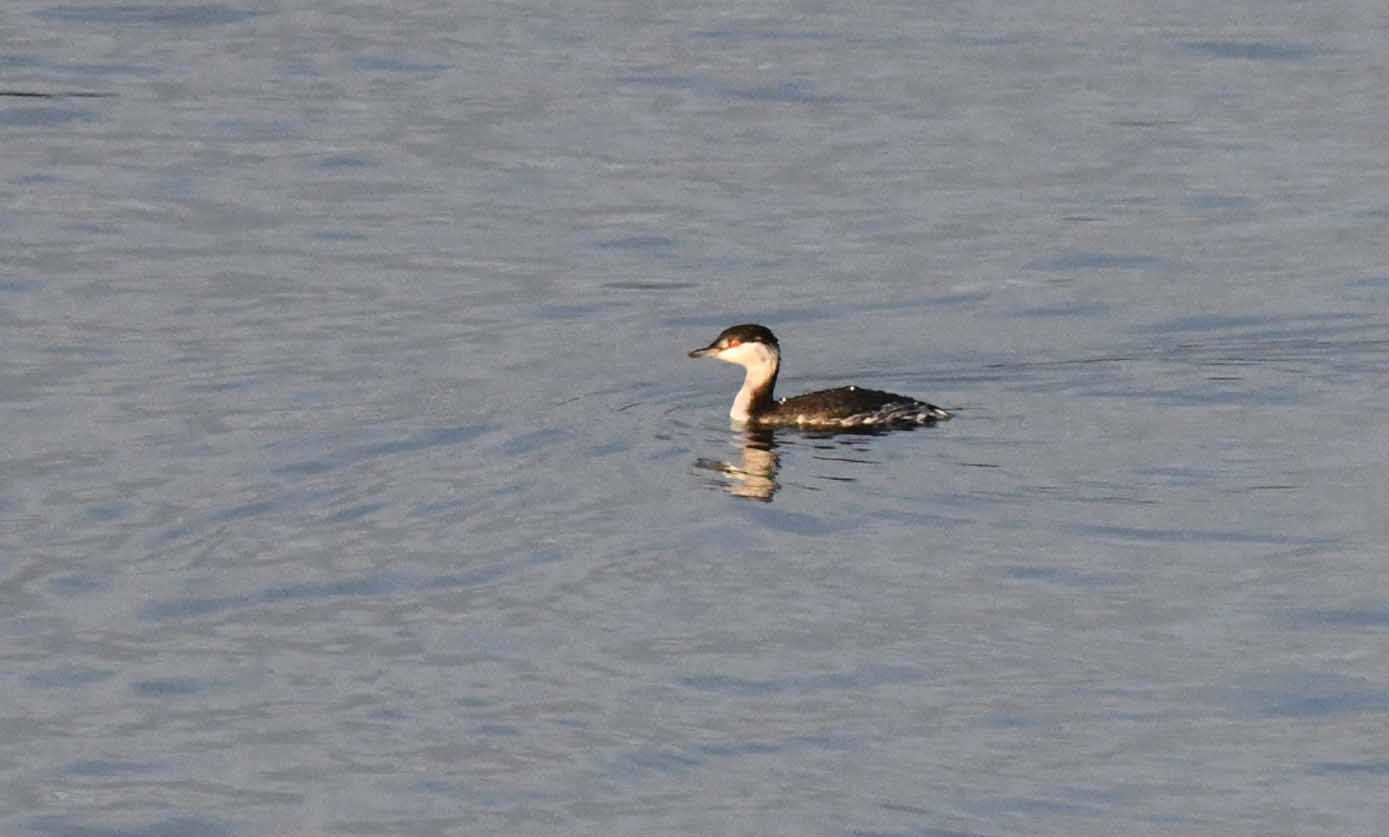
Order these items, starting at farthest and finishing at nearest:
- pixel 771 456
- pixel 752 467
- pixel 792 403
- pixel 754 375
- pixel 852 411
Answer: pixel 754 375, pixel 792 403, pixel 852 411, pixel 771 456, pixel 752 467

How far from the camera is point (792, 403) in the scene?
18.7 metres

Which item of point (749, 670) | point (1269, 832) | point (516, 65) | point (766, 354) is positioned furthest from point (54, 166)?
point (1269, 832)

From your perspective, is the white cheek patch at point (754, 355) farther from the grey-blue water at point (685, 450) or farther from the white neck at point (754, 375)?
the grey-blue water at point (685, 450)

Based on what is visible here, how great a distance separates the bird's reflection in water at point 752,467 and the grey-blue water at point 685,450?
2.2 inches

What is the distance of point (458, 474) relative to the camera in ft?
56.3

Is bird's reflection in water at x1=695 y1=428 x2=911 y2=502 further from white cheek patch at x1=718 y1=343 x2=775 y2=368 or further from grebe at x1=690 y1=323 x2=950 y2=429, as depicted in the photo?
white cheek patch at x1=718 y1=343 x2=775 y2=368

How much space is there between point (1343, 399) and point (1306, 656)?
5.46 metres

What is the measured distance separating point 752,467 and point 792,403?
144 cm

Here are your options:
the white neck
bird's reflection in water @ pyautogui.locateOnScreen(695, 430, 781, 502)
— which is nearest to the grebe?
the white neck

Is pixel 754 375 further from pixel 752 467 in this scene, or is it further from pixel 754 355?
pixel 752 467

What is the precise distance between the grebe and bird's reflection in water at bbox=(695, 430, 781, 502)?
0.22 meters

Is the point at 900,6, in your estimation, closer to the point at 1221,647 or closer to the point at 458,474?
the point at 458,474

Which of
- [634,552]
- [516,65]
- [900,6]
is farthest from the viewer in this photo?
[900,6]

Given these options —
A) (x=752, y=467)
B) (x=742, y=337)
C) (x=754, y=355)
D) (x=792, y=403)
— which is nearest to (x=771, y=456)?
(x=752, y=467)
